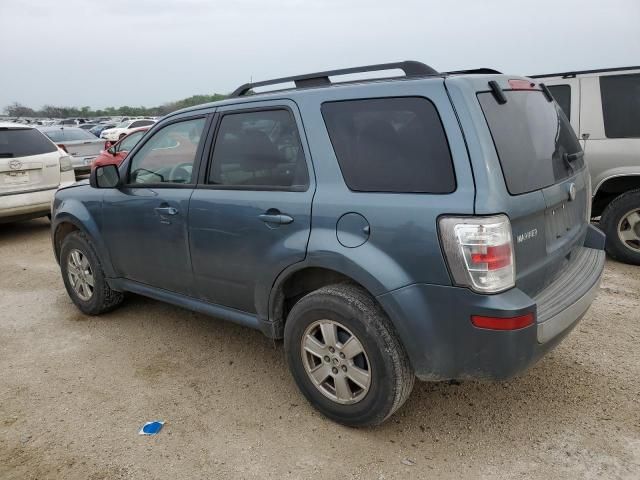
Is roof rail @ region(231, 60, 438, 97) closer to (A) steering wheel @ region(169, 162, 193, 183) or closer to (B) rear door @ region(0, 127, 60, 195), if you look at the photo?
(A) steering wheel @ region(169, 162, 193, 183)

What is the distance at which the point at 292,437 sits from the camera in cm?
276

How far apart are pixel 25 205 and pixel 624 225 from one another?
7.47 metres

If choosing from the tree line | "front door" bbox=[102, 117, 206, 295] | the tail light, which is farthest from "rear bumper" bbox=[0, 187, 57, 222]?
the tree line

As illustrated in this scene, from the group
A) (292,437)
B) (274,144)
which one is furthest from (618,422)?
(274,144)

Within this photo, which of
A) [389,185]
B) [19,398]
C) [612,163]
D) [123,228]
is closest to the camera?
[389,185]

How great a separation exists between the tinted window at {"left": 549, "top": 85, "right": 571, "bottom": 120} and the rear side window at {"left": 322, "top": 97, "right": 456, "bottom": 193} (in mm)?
3781

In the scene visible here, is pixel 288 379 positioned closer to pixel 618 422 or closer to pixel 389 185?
pixel 389 185

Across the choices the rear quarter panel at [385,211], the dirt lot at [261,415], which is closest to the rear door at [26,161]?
the dirt lot at [261,415]

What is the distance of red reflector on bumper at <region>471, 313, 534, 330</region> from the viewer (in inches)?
87.3

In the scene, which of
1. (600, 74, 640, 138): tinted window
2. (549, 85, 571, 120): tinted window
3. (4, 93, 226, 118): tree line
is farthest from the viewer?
(4, 93, 226, 118): tree line

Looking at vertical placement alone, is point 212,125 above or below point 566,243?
above

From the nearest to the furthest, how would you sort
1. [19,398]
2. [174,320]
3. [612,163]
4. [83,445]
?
[83,445], [19,398], [174,320], [612,163]

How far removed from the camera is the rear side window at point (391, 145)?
236 cm

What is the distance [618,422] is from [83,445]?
2.89 m
